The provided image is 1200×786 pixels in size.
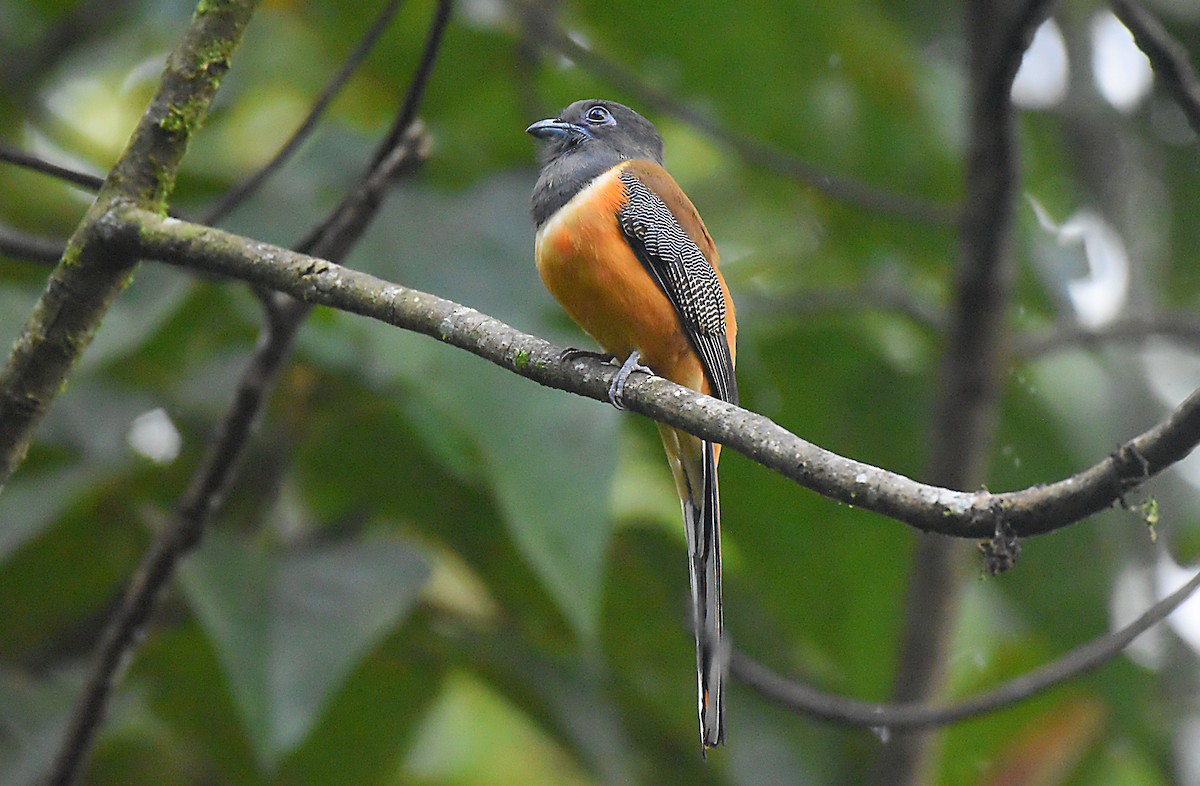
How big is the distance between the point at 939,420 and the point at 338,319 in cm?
188

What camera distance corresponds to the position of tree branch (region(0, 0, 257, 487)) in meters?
1.98

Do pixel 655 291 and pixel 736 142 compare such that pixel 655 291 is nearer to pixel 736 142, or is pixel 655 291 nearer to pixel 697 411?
pixel 697 411

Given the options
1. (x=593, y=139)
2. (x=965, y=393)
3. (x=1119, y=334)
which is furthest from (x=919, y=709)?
(x=1119, y=334)

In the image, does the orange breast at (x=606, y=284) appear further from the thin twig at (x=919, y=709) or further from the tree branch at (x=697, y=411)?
the thin twig at (x=919, y=709)

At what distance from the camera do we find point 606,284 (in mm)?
2682

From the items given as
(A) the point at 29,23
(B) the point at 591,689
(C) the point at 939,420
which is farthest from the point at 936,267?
(A) the point at 29,23

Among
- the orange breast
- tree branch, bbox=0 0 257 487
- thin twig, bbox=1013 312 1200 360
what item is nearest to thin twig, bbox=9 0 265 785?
tree branch, bbox=0 0 257 487

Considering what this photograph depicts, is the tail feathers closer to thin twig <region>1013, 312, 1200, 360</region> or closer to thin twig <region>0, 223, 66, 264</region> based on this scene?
thin twig <region>0, 223, 66, 264</region>

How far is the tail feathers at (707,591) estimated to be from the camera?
225cm

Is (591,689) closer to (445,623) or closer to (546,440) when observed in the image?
(445,623)

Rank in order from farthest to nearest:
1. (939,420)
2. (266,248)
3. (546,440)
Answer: (939,420) < (546,440) < (266,248)

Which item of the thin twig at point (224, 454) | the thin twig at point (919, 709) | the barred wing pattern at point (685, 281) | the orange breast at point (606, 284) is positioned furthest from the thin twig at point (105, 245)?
the thin twig at point (919, 709)

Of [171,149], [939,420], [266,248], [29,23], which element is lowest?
[266,248]

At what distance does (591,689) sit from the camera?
3.49m
